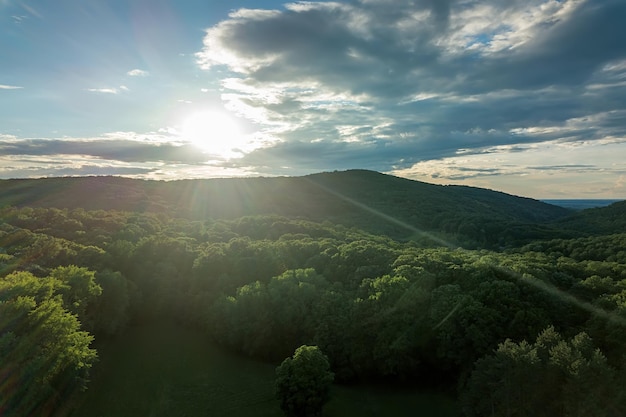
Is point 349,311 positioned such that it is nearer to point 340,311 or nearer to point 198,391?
point 340,311

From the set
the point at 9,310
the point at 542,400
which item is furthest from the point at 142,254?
the point at 542,400

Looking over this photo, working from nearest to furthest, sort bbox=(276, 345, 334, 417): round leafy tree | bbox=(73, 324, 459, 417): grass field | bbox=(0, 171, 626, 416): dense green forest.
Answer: bbox=(0, 171, 626, 416): dense green forest < bbox=(276, 345, 334, 417): round leafy tree < bbox=(73, 324, 459, 417): grass field

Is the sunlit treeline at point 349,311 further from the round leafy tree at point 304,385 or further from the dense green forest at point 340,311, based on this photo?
the round leafy tree at point 304,385

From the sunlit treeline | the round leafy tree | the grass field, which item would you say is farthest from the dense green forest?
the round leafy tree

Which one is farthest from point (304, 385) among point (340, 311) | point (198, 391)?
point (198, 391)

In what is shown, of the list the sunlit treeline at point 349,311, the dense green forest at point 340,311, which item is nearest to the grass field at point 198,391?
the dense green forest at point 340,311

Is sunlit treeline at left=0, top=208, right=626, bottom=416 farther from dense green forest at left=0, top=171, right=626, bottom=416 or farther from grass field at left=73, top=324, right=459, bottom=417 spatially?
grass field at left=73, top=324, right=459, bottom=417
